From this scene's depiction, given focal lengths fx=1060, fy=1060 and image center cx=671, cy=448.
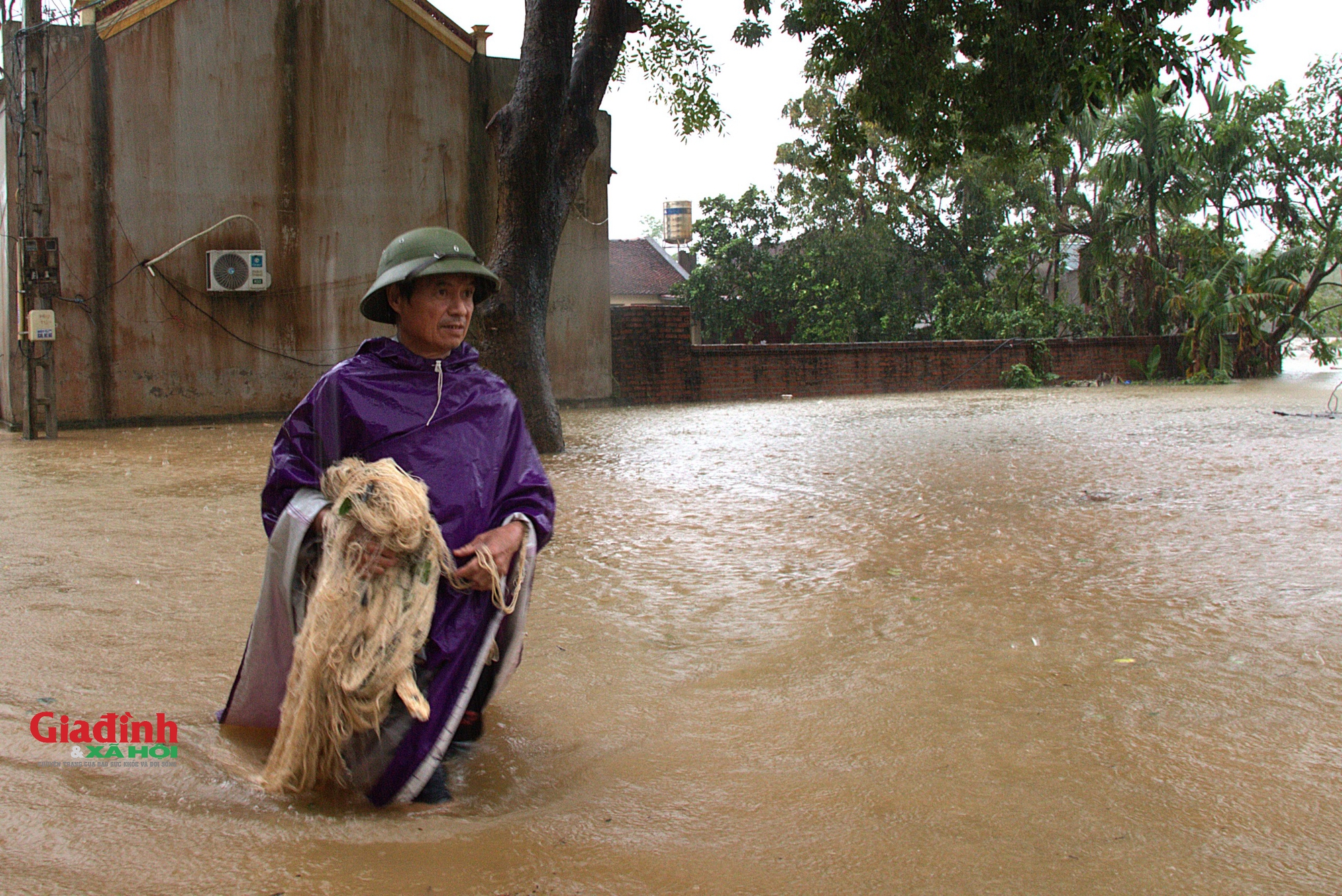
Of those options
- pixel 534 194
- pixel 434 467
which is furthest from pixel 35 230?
pixel 434 467

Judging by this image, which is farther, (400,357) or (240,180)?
(240,180)

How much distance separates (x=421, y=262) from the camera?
2670mm

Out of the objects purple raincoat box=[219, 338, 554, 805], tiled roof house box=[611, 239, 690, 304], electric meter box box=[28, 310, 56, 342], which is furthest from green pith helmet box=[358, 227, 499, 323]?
tiled roof house box=[611, 239, 690, 304]

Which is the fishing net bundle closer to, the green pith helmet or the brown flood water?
the brown flood water

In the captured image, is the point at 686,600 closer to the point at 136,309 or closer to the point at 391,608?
the point at 391,608

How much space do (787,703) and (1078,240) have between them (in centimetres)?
3011

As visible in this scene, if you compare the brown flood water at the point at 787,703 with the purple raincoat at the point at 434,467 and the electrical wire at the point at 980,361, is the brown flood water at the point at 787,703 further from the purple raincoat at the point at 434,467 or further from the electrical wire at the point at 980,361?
the electrical wire at the point at 980,361

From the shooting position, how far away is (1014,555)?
221 inches

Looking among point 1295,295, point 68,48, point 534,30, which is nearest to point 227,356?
point 68,48

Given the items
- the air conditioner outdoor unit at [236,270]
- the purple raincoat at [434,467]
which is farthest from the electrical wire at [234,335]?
the purple raincoat at [434,467]

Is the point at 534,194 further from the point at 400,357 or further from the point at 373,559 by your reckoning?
the point at 373,559

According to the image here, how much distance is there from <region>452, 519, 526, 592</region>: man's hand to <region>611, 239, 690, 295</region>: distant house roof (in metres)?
31.9

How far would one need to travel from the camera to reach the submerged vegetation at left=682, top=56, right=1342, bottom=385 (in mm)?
23188

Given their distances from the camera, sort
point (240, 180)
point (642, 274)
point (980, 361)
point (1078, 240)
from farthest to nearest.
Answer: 1. point (642, 274)
2. point (1078, 240)
3. point (980, 361)
4. point (240, 180)
